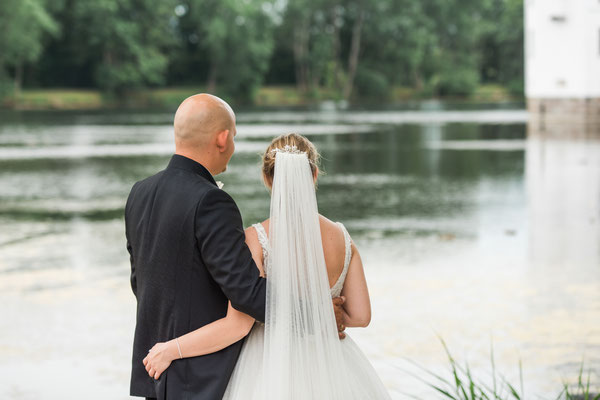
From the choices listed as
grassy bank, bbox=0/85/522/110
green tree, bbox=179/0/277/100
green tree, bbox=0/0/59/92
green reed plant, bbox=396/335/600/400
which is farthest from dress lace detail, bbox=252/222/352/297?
green tree, bbox=179/0/277/100

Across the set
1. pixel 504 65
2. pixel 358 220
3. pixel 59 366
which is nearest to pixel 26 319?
pixel 59 366

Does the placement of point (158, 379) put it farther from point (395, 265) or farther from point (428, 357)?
point (395, 265)

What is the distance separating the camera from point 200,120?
2611mm

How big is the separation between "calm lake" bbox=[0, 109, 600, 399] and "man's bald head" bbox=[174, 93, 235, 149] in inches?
91.7

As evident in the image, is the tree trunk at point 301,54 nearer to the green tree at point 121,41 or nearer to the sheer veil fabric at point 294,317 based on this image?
the green tree at point 121,41

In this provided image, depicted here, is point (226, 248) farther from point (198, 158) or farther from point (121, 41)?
point (121, 41)

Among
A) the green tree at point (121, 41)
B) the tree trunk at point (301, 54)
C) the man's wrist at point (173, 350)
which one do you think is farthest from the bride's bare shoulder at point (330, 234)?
the tree trunk at point (301, 54)

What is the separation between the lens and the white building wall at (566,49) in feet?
110

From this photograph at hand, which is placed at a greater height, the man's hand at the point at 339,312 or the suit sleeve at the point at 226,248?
the suit sleeve at the point at 226,248

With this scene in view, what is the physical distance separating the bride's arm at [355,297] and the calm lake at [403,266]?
1.85 meters

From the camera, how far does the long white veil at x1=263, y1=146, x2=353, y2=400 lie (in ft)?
8.85

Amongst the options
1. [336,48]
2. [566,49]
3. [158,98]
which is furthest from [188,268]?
[336,48]

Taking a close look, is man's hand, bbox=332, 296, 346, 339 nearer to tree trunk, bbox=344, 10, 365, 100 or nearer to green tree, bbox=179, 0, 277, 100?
green tree, bbox=179, 0, 277, 100

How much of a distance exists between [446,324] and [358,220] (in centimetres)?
515
